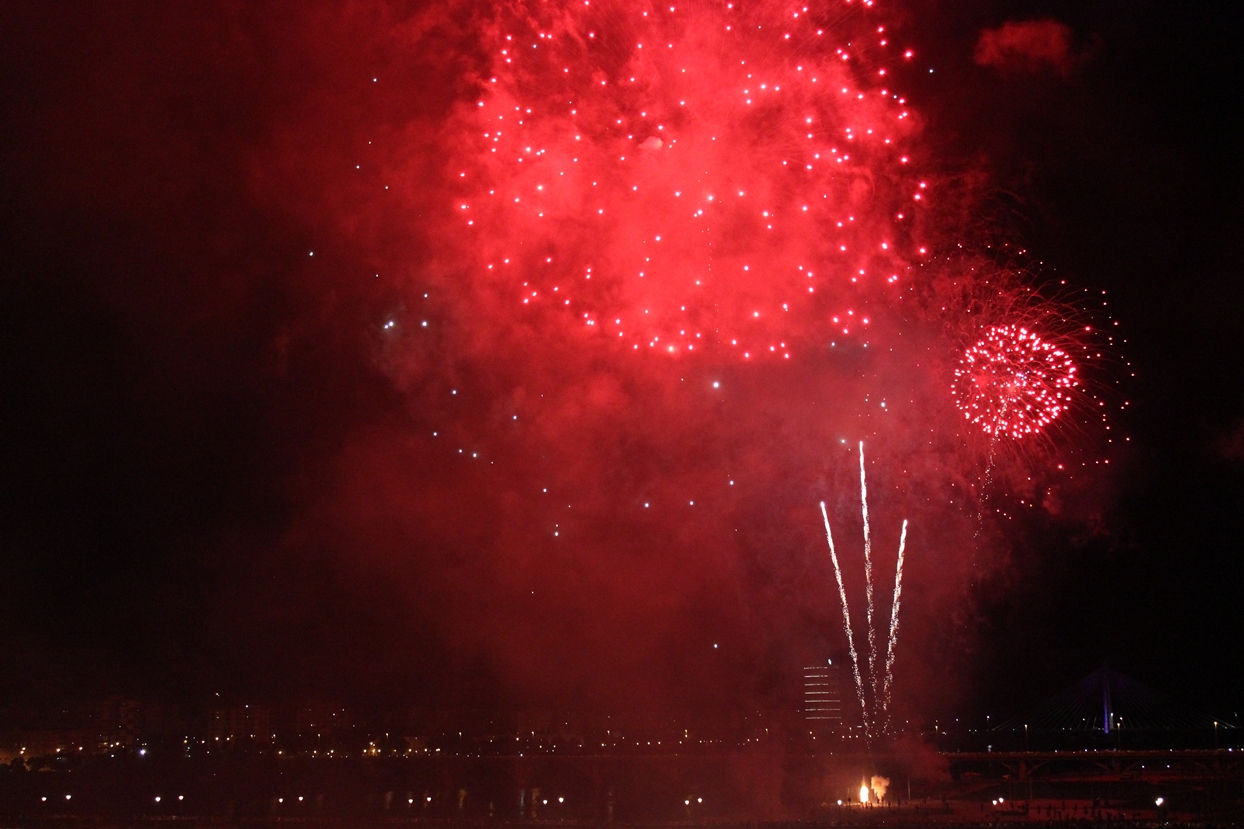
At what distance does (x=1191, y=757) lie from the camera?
41.9 meters

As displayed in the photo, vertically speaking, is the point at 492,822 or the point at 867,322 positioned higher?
the point at 867,322

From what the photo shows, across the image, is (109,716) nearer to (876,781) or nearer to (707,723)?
(707,723)

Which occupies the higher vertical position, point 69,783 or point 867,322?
point 867,322

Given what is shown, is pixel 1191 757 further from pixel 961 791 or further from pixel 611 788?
pixel 611 788

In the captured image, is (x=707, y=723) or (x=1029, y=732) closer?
(x=707, y=723)

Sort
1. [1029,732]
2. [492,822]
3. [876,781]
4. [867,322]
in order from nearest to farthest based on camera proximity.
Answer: [867,322], [492,822], [876,781], [1029,732]

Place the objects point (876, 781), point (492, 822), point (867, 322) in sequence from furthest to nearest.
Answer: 1. point (876, 781)
2. point (492, 822)
3. point (867, 322)

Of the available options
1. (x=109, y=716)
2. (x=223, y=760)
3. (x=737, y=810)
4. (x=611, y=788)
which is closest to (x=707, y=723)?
(x=737, y=810)

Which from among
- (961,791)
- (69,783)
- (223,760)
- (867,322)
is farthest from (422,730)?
(867,322)

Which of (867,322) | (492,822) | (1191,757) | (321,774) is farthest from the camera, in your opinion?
(321,774)

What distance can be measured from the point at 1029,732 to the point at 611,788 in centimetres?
1912

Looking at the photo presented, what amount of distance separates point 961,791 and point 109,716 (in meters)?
44.6

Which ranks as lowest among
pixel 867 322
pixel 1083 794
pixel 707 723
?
pixel 1083 794

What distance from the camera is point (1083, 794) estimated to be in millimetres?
41000
